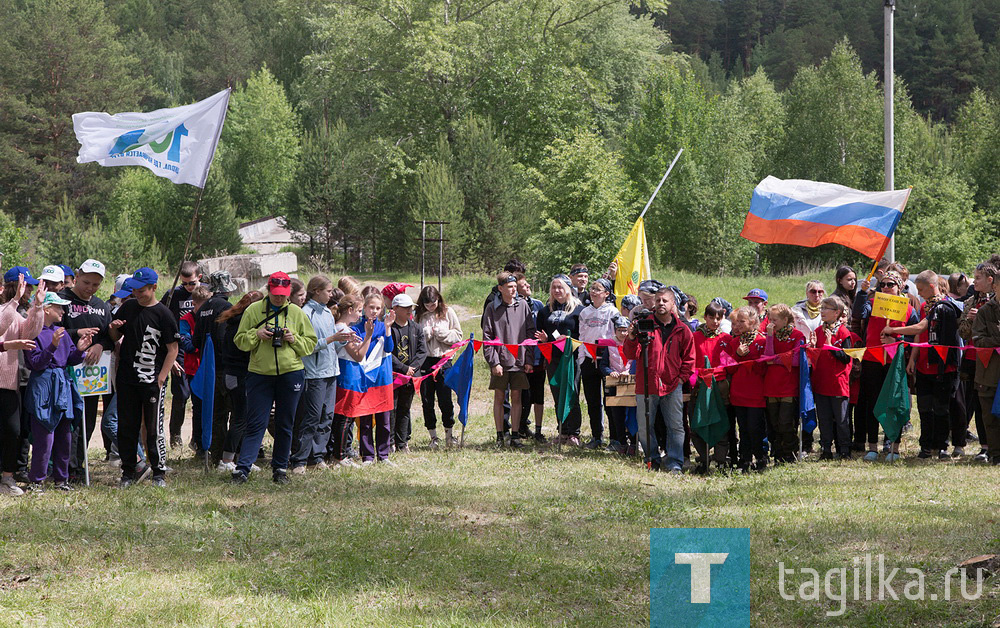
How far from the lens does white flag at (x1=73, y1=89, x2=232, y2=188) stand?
11.2m

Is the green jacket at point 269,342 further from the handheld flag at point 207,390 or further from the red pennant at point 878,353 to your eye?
the red pennant at point 878,353

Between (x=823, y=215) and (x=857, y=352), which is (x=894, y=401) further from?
(x=823, y=215)

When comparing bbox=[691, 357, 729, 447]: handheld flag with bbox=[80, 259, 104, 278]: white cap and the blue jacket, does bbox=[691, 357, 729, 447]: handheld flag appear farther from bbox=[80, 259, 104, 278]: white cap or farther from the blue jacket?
bbox=[80, 259, 104, 278]: white cap

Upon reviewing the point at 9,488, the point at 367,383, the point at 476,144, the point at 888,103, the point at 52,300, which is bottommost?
the point at 9,488

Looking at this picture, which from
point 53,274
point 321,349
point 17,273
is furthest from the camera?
point 321,349

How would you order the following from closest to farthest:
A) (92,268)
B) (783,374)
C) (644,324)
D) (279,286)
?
(279,286), (92,268), (644,324), (783,374)

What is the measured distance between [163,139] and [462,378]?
4.67 metres

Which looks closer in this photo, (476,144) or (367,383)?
(367,383)

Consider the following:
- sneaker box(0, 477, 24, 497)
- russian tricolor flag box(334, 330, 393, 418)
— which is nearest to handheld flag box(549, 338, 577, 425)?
russian tricolor flag box(334, 330, 393, 418)

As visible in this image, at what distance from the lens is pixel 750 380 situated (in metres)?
9.47

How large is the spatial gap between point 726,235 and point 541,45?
12690 millimetres

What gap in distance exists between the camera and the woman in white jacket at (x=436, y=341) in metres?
10.8

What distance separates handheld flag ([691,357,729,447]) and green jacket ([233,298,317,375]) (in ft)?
12.9

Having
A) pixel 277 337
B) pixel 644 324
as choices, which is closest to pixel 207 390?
pixel 277 337
